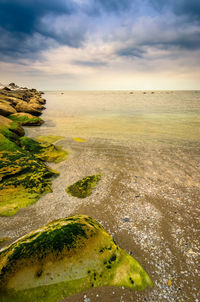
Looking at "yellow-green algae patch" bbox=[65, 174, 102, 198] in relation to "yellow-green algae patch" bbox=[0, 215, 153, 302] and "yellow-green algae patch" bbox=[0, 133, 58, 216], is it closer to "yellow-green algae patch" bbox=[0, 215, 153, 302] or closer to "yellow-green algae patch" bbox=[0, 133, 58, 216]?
"yellow-green algae patch" bbox=[0, 133, 58, 216]

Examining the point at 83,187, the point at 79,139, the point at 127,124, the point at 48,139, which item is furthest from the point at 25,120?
the point at 83,187

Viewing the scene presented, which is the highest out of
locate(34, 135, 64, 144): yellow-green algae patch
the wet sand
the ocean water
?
the ocean water

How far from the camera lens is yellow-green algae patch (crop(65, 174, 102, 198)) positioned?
628 centimetres

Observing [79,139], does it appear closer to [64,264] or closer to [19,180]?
[19,180]

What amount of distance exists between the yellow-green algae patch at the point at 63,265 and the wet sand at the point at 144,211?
222mm

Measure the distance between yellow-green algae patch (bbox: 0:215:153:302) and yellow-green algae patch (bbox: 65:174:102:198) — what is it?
109 inches

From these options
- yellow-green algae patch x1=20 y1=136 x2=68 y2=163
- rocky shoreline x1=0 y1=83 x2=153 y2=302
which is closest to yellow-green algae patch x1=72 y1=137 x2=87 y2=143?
yellow-green algae patch x1=20 y1=136 x2=68 y2=163

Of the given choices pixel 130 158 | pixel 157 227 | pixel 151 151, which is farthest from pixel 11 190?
pixel 151 151

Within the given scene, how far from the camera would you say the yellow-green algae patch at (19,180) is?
566 cm

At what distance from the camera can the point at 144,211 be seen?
5.26m

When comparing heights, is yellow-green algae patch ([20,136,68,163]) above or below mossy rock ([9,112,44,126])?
below

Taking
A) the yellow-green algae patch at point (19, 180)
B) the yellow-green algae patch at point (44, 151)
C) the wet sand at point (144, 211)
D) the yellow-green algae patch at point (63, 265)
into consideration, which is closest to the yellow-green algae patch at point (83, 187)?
the wet sand at point (144, 211)

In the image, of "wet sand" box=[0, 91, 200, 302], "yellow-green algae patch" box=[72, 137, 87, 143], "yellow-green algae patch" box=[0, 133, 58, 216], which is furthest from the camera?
"yellow-green algae patch" box=[72, 137, 87, 143]

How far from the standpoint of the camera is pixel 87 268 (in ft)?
9.89
